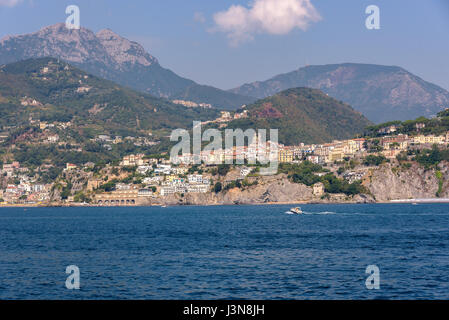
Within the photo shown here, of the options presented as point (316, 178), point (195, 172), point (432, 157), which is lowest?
point (316, 178)

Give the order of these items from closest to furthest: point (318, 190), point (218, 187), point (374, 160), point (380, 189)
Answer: point (380, 189) < point (318, 190) < point (374, 160) < point (218, 187)

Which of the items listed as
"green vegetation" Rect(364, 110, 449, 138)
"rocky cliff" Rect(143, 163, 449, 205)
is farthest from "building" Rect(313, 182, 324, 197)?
"green vegetation" Rect(364, 110, 449, 138)

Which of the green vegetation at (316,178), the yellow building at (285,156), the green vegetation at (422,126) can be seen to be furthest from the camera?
the yellow building at (285,156)

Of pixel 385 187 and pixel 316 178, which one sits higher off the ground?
pixel 316 178

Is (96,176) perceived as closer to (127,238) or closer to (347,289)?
(127,238)

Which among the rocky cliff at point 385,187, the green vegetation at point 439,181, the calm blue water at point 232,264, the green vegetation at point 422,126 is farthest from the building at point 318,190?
the calm blue water at point 232,264

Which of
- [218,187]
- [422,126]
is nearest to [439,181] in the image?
[422,126]

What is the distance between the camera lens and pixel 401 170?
141750 mm

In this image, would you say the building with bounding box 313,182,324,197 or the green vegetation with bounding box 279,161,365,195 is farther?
the building with bounding box 313,182,324,197

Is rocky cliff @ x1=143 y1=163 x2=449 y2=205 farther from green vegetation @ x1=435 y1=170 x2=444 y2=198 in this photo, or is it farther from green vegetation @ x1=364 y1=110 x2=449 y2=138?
green vegetation @ x1=364 y1=110 x2=449 y2=138

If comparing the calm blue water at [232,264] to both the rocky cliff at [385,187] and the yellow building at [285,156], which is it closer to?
the rocky cliff at [385,187]

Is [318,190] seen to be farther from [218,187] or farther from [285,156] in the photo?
[285,156]
